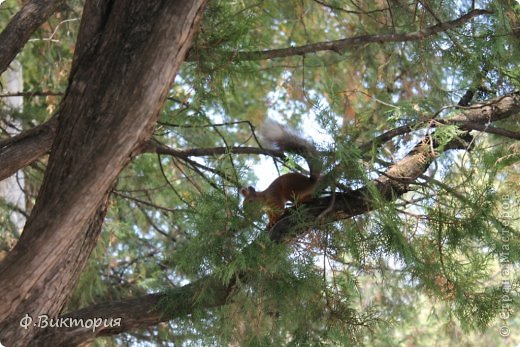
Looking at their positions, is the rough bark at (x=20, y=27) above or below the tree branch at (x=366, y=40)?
above

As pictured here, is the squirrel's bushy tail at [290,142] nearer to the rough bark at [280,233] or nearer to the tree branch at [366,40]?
the rough bark at [280,233]

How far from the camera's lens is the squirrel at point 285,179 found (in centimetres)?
235

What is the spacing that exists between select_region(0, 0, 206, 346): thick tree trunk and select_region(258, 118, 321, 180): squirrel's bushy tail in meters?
0.60

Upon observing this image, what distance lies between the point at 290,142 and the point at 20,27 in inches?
45.0

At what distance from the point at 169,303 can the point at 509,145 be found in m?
1.44

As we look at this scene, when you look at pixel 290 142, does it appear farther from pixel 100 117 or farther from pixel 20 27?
pixel 20 27

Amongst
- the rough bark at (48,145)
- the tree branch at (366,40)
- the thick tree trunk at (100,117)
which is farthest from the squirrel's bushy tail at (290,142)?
the thick tree trunk at (100,117)

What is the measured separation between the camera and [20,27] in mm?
2584

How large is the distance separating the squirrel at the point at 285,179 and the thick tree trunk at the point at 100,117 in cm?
60

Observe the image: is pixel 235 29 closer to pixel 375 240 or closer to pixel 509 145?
pixel 375 240

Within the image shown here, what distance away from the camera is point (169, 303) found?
7.86 ft

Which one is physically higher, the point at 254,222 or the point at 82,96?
the point at 82,96

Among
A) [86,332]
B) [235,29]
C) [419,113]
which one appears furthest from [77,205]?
[419,113]

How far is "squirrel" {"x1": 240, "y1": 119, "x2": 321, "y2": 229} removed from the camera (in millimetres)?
2349
